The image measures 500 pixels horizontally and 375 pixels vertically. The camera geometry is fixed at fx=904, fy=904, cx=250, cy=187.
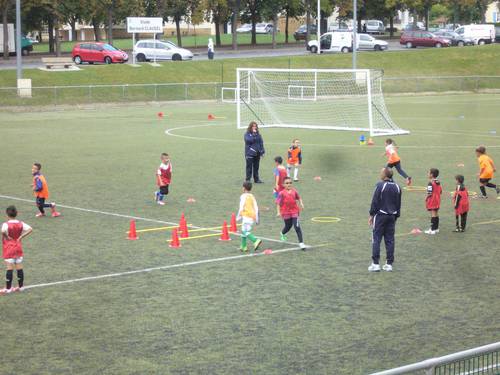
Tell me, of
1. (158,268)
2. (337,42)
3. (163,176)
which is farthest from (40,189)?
(337,42)

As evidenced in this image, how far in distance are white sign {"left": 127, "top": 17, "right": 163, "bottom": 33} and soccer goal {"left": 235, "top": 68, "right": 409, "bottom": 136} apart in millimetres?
9818

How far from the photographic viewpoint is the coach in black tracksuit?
16281 millimetres

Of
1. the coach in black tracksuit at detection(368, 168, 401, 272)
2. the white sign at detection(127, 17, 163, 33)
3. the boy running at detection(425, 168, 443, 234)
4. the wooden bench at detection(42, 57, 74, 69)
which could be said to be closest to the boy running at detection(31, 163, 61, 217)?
the coach in black tracksuit at detection(368, 168, 401, 272)

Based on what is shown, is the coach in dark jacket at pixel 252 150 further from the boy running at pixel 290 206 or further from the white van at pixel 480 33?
the white van at pixel 480 33

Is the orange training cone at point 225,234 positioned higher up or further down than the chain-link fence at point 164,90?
further down

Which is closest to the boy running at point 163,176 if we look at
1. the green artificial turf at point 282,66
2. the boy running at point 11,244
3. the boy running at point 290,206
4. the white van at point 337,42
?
the boy running at point 290,206

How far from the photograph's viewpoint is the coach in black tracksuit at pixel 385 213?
53.4 ft

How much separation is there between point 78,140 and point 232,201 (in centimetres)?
1716

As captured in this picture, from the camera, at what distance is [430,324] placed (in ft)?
43.4

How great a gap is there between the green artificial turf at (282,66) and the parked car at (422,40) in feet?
23.4

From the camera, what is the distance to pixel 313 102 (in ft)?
194

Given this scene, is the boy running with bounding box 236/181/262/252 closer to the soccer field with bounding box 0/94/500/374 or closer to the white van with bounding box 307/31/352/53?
the soccer field with bounding box 0/94/500/374

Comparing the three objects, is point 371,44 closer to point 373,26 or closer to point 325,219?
point 373,26

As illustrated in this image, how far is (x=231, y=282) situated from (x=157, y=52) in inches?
2406
